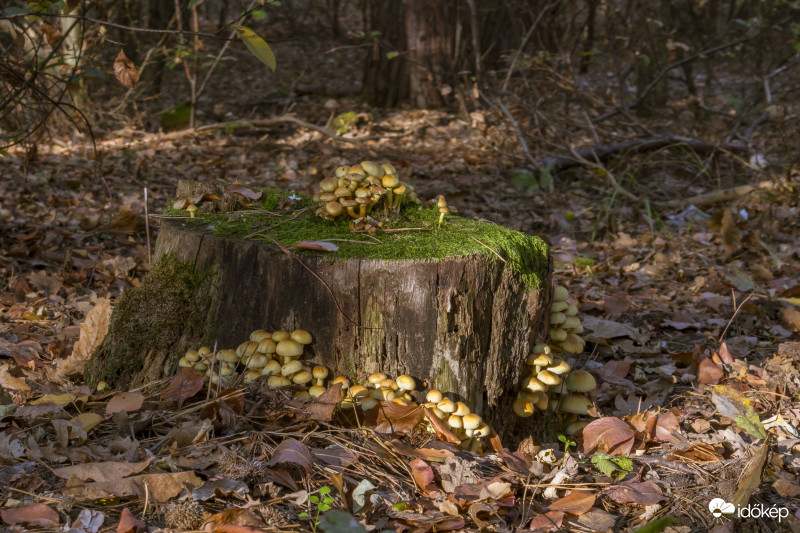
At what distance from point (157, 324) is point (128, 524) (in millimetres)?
1507

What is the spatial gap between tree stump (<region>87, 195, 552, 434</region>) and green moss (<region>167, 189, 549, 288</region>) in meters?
0.02

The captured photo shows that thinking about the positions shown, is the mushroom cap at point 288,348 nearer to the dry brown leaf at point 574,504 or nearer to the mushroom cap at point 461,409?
the mushroom cap at point 461,409

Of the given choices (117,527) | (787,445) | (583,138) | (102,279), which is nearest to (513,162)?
(583,138)

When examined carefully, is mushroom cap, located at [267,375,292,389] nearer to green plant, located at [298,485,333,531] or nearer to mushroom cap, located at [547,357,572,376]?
green plant, located at [298,485,333,531]

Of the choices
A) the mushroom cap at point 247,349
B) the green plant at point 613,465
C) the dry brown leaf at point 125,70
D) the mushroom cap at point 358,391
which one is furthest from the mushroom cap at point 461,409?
the dry brown leaf at point 125,70

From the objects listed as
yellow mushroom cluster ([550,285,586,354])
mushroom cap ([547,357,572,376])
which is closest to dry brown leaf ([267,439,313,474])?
mushroom cap ([547,357,572,376])

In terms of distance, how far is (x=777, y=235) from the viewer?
6832 millimetres

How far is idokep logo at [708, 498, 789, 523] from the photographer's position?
2564 mm

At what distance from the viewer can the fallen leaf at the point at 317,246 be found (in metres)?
3.04

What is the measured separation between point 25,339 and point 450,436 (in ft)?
9.52

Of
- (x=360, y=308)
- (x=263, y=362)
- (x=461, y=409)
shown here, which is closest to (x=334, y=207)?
(x=360, y=308)

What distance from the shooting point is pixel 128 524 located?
2.04m

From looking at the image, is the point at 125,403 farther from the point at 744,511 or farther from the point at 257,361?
the point at 744,511

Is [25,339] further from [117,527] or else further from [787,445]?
[787,445]
